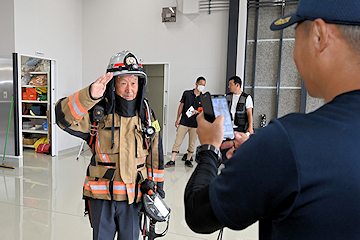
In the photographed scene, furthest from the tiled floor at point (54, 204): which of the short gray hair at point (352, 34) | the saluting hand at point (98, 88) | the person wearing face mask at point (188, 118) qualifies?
the short gray hair at point (352, 34)

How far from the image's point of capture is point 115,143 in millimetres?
1813

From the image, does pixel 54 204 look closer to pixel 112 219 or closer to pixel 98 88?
pixel 112 219

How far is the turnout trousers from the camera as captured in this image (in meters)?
1.77

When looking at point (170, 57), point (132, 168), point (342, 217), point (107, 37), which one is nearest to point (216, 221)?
point (342, 217)

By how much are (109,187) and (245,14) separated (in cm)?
524

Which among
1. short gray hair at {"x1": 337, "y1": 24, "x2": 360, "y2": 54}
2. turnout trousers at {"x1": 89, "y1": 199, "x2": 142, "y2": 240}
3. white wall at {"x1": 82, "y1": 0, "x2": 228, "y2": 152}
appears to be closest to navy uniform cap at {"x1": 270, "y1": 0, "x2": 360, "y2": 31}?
short gray hair at {"x1": 337, "y1": 24, "x2": 360, "y2": 54}

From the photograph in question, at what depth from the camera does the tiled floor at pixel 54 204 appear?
2.96m

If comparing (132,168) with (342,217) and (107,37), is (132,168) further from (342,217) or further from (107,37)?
(107,37)

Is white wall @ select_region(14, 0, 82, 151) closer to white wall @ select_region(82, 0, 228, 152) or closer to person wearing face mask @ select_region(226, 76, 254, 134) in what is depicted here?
white wall @ select_region(82, 0, 228, 152)

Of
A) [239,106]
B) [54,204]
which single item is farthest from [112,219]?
[239,106]

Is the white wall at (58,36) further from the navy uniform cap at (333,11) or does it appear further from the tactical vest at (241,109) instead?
the navy uniform cap at (333,11)

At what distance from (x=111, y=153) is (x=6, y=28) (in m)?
5.21

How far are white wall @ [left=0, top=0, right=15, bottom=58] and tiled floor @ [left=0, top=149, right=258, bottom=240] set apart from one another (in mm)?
2458

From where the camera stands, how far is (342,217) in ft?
1.67
